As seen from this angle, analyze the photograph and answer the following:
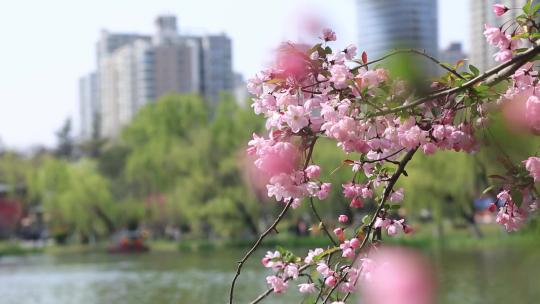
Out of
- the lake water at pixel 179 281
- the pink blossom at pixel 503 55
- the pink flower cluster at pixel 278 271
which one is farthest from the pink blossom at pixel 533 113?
the lake water at pixel 179 281

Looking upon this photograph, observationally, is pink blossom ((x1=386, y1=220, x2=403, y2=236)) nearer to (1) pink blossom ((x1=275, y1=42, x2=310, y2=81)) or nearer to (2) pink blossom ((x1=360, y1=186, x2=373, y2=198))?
(2) pink blossom ((x1=360, y1=186, x2=373, y2=198))

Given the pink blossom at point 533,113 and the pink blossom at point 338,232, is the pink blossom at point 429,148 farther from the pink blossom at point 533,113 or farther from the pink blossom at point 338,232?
the pink blossom at point 338,232

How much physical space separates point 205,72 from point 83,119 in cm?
2756

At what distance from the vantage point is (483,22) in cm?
197

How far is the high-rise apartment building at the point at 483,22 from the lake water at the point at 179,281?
731 centimetres

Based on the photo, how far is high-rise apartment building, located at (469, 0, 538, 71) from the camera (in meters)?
1.72

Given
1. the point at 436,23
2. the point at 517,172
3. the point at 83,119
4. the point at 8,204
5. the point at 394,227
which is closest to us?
the point at 436,23

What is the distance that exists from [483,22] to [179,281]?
15.0 m

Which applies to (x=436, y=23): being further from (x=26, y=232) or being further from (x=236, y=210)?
(x=26, y=232)

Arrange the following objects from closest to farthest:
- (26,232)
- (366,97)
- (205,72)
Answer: (366,97) < (26,232) < (205,72)

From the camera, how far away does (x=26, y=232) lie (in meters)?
41.8

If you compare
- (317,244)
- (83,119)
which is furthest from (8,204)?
(83,119)

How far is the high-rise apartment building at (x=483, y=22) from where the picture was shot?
1724 mm

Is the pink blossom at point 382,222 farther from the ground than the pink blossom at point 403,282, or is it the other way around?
the pink blossom at point 403,282
